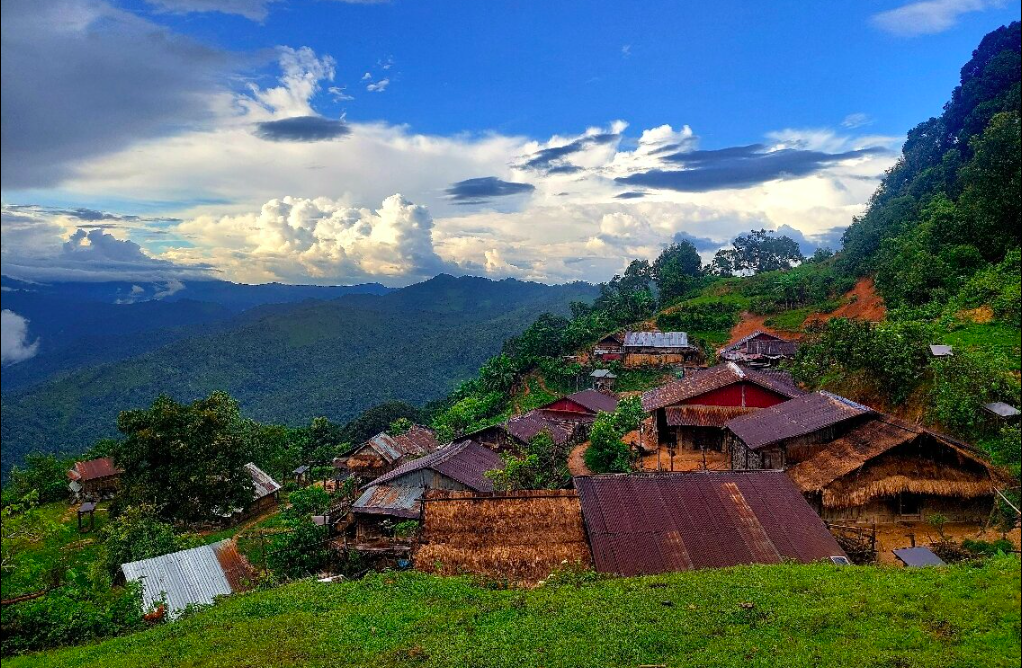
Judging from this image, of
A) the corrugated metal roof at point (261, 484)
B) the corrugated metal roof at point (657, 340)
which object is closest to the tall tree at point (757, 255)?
the corrugated metal roof at point (657, 340)

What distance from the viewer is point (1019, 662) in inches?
313

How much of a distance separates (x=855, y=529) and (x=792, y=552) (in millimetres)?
4246

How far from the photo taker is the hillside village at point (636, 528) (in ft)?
34.9

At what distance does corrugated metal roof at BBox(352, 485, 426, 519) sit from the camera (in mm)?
24219

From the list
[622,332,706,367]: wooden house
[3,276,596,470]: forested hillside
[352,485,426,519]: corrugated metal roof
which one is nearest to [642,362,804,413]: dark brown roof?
[352,485,426,519]: corrugated metal roof

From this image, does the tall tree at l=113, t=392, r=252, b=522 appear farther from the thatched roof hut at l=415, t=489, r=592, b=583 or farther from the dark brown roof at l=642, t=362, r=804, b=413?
the dark brown roof at l=642, t=362, r=804, b=413

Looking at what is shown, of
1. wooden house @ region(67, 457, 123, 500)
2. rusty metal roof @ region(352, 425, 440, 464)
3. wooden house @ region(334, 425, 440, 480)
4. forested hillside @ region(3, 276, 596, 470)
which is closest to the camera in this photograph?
wooden house @ region(334, 425, 440, 480)

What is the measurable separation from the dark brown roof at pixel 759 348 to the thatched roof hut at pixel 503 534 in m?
42.8

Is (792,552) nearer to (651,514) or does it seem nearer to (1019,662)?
(651,514)

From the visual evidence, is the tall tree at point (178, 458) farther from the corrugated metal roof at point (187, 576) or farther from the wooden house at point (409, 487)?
the corrugated metal roof at point (187, 576)

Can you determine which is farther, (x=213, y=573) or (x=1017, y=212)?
(x=1017, y=212)

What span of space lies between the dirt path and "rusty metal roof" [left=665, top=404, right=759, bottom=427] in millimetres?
5073

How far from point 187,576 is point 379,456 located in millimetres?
22222

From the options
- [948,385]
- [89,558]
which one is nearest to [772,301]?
[948,385]
